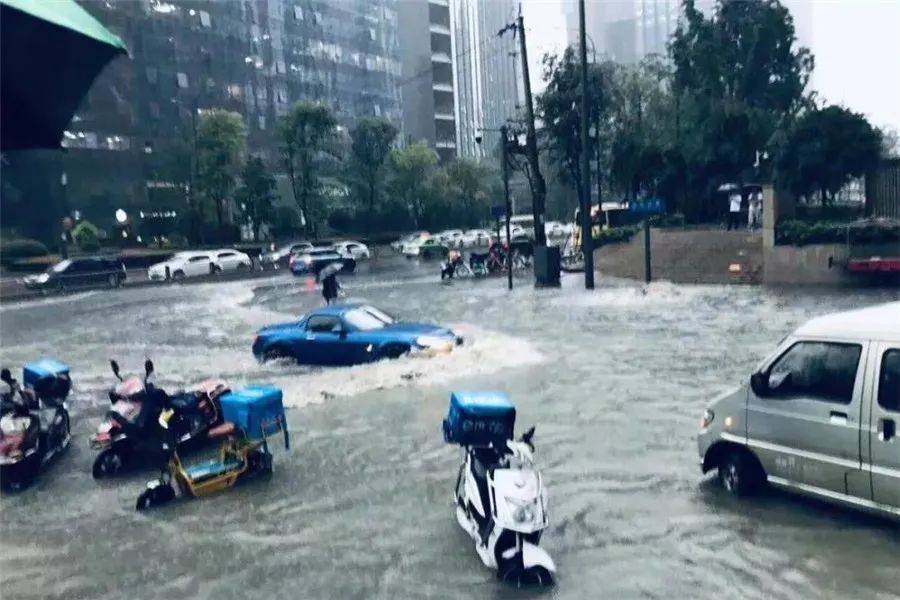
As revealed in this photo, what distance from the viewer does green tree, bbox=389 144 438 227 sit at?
220 feet

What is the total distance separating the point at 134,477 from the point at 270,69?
72.6 meters

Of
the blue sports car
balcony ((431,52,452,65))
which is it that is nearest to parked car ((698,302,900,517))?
the blue sports car

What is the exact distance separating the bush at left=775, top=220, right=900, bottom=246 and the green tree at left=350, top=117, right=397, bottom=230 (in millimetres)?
42512

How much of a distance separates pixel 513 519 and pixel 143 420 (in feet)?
15.8

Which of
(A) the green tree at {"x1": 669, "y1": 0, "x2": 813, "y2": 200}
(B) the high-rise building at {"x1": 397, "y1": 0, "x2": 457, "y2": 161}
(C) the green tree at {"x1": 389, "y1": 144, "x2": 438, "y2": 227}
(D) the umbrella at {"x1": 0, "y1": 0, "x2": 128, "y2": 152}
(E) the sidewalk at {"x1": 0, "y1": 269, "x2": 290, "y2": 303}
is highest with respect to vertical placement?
(B) the high-rise building at {"x1": 397, "y1": 0, "x2": 457, "y2": 161}

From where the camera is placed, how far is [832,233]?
953 inches

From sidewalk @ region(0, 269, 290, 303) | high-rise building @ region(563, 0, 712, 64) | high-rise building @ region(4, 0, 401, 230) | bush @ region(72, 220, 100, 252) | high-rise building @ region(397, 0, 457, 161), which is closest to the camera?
sidewalk @ region(0, 269, 290, 303)

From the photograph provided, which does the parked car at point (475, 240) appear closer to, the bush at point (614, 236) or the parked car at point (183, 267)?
the parked car at point (183, 267)

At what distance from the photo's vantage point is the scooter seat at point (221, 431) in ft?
31.2

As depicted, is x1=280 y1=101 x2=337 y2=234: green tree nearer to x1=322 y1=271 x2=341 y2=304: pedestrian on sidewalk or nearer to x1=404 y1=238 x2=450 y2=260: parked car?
x1=404 y1=238 x2=450 y2=260: parked car

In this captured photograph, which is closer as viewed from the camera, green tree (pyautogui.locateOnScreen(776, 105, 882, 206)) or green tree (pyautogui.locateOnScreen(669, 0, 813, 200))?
green tree (pyautogui.locateOnScreen(776, 105, 882, 206))

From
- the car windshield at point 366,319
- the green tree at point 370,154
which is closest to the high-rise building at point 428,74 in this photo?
the green tree at point 370,154

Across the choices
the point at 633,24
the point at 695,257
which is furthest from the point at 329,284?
the point at 633,24

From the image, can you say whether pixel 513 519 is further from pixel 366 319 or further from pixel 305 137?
pixel 305 137
